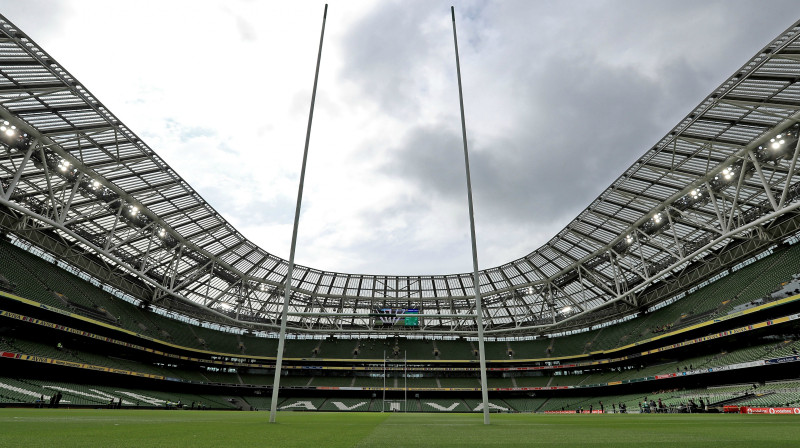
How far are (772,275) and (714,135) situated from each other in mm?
19866

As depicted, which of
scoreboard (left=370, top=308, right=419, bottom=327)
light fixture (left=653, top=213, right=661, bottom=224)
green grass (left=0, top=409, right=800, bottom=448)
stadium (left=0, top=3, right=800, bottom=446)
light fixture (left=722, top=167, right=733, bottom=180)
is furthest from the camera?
light fixture (left=653, top=213, right=661, bottom=224)

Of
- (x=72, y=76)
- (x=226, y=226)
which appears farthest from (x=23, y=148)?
(x=226, y=226)

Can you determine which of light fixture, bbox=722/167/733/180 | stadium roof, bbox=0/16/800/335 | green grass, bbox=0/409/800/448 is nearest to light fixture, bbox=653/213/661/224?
stadium roof, bbox=0/16/800/335

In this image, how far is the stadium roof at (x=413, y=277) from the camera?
819 inches

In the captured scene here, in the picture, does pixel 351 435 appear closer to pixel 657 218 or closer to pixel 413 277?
pixel 657 218

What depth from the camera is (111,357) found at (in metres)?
41.2

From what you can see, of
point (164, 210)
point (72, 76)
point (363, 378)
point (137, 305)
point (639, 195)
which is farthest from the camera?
point (363, 378)

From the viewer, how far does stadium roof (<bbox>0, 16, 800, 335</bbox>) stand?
68.3ft

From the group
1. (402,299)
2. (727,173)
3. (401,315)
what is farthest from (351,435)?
(402,299)

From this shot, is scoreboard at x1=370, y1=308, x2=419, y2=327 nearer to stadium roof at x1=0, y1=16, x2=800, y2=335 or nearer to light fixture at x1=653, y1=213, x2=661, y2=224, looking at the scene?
stadium roof at x1=0, y1=16, x2=800, y2=335

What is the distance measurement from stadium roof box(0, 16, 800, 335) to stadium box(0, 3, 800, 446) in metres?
0.17

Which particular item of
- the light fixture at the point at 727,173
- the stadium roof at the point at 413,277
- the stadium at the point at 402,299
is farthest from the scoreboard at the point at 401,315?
the light fixture at the point at 727,173

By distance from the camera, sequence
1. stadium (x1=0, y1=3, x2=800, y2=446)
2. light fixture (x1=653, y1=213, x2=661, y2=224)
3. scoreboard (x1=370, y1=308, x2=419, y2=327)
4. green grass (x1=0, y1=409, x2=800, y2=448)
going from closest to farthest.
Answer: green grass (x1=0, y1=409, x2=800, y2=448), scoreboard (x1=370, y1=308, x2=419, y2=327), stadium (x1=0, y1=3, x2=800, y2=446), light fixture (x1=653, y1=213, x2=661, y2=224)

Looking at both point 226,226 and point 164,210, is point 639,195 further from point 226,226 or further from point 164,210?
point 164,210
